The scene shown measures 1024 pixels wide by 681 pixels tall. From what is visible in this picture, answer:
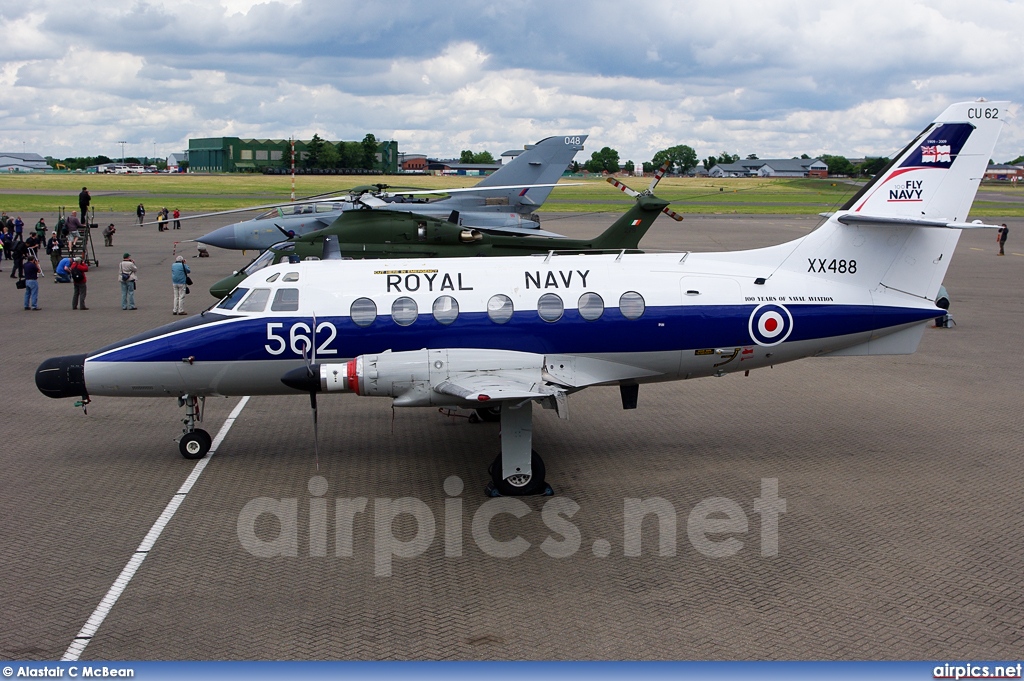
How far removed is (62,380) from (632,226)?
1500 centimetres

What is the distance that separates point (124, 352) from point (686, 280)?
9352 mm

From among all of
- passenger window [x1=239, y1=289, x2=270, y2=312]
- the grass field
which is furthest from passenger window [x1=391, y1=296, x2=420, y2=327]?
the grass field

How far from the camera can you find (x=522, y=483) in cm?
1290

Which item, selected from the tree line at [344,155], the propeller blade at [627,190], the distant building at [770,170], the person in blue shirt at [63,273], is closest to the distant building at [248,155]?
the tree line at [344,155]

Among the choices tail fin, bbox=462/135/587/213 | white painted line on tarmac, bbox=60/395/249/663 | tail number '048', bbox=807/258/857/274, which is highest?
tail fin, bbox=462/135/587/213

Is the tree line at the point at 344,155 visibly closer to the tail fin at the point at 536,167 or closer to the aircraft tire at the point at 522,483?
the tail fin at the point at 536,167

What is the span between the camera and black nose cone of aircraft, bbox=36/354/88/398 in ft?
45.5

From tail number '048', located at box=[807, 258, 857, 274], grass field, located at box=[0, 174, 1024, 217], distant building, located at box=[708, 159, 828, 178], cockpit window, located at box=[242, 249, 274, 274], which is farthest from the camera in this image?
distant building, located at box=[708, 159, 828, 178]

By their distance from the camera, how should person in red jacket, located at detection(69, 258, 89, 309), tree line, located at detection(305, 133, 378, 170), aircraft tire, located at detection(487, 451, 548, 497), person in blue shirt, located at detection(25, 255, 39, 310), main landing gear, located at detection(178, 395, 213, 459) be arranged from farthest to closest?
tree line, located at detection(305, 133, 378, 170)
person in blue shirt, located at detection(25, 255, 39, 310)
person in red jacket, located at detection(69, 258, 89, 309)
main landing gear, located at detection(178, 395, 213, 459)
aircraft tire, located at detection(487, 451, 548, 497)

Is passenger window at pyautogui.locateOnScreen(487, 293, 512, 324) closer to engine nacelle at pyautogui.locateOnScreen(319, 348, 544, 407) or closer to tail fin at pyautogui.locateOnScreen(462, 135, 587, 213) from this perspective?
engine nacelle at pyautogui.locateOnScreen(319, 348, 544, 407)

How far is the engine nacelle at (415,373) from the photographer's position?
12.3 metres

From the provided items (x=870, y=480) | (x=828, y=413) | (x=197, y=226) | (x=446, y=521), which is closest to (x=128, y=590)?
(x=446, y=521)

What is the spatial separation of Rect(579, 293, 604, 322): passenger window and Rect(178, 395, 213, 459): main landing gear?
660 cm

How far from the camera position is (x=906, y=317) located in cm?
1516
